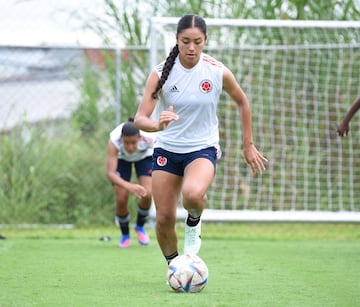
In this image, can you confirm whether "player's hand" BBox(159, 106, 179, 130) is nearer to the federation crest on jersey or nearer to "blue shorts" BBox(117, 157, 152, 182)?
the federation crest on jersey

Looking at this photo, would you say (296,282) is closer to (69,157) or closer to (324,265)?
(324,265)

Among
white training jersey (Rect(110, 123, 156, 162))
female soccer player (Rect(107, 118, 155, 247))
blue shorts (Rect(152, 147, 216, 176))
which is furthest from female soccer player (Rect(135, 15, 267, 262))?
white training jersey (Rect(110, 123, 156, 162))

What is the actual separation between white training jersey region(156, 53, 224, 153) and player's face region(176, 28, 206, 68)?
14 centimetres

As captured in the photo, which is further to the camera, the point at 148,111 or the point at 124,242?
the point at 124,242

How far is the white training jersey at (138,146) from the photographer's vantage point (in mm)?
10086

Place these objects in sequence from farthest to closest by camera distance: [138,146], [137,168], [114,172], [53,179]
Answer: [53,179], [137,168], [138,146], [114,172]

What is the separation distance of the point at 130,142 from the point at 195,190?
342cm

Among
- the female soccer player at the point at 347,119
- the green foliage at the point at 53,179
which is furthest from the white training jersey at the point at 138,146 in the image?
the green foliage at the point at 53,179

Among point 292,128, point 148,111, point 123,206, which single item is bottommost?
point 123,206

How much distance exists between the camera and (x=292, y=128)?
13.1m

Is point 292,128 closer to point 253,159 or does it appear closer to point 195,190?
point 253,159

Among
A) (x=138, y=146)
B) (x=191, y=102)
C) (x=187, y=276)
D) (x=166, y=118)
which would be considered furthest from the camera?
(x=138, y=146)

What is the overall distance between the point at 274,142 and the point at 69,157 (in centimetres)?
290

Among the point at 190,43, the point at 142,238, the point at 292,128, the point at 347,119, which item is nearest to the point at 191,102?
the point at 190,43
